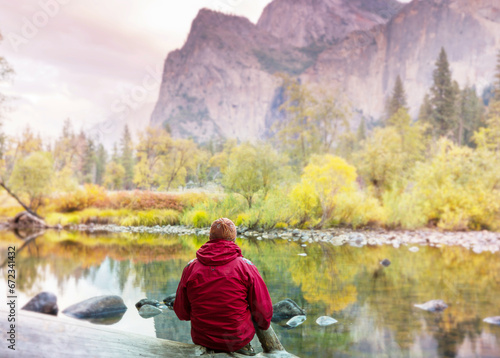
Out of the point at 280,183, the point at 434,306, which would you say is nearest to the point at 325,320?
the point at 434,306

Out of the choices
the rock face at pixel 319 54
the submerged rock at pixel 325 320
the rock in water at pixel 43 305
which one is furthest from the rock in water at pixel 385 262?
the rock face at pixel 319 54

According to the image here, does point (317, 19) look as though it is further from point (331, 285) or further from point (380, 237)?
point (331, 285)

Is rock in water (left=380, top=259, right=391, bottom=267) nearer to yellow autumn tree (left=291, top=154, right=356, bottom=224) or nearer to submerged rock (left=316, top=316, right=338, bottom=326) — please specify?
yellow autumn tree (left=291, top=154, right=356, bottom=224)

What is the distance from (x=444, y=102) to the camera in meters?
32.2

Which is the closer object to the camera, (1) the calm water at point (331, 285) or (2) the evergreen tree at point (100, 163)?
(1) the calm water at point (331, 285)

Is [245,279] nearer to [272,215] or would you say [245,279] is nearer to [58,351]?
[58,351]

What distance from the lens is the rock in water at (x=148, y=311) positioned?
15.1 ft

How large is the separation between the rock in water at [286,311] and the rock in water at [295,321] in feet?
0.26

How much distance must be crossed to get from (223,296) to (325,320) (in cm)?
249

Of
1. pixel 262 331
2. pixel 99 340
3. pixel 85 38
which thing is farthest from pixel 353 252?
pixel 85 38

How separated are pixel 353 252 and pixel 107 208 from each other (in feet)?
30.1

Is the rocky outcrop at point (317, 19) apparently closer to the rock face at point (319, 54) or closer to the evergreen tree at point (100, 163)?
the rock face at point (319, 54)

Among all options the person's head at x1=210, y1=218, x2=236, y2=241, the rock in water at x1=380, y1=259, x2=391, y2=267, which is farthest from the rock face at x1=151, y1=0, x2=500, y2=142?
the person's head at x1=210, y1=218, x2=236, y2=241

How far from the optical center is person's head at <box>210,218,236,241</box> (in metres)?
2.51
